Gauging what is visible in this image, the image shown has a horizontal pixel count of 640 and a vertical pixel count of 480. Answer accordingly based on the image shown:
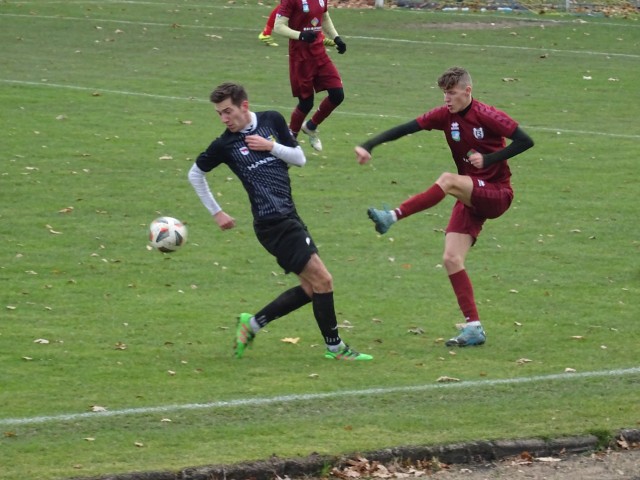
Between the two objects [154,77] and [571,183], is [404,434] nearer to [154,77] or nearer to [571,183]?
[571,183]

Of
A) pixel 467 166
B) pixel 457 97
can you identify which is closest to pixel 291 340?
pixel 467 166

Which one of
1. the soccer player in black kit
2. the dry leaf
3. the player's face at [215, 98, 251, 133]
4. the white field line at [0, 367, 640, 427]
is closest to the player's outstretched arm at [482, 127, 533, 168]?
the soccer player in black kit

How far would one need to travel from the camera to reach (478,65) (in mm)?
24422

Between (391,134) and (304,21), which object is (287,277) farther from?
(304,21)

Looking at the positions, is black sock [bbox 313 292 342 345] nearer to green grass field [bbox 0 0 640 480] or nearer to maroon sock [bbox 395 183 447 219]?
green grass field [bbox 0 0 640 480]

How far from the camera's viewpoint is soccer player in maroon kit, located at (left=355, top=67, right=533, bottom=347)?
994 cm

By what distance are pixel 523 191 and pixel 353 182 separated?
2102 millimetres

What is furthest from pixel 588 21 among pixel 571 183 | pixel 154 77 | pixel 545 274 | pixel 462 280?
pixel 462 280

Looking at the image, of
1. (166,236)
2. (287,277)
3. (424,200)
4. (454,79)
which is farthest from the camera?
(287,277)

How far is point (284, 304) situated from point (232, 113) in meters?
1.50

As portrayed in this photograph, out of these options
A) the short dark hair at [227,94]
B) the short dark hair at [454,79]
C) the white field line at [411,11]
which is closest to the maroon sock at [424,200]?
the short dark hair at [454,79]

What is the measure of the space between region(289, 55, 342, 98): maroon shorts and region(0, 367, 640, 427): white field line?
827 centimetres

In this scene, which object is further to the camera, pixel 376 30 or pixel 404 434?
pixel 376 30

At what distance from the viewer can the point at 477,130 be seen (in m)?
10.1
